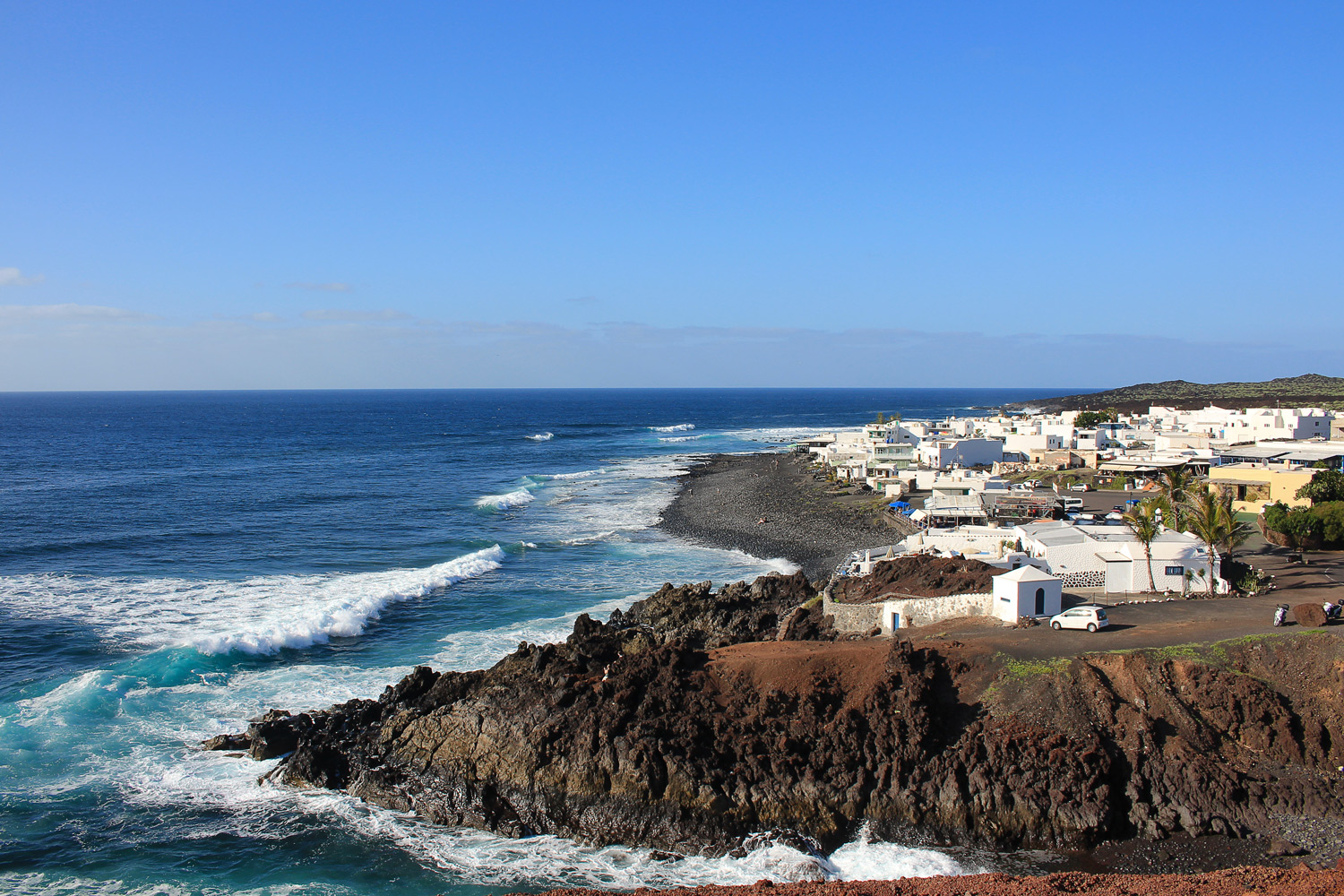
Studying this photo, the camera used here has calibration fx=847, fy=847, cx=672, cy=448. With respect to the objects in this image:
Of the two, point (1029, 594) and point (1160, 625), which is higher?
point (1029, 594)

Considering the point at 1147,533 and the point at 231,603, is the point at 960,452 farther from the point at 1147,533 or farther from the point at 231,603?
the point at 231,603

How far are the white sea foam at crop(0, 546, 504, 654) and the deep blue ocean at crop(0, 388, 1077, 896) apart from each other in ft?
0.55

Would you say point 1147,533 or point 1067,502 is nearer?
point 1147,533

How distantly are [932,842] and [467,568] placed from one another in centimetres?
3159

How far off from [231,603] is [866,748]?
30.7 meters

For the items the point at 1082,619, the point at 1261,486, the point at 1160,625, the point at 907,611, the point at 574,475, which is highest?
the point at 1261,486

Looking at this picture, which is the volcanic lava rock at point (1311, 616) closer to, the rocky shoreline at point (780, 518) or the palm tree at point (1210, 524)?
the palm tree at point (1210, 524)

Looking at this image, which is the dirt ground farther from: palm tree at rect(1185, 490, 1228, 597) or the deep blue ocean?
the deep blue ocean

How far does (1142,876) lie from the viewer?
618 inches

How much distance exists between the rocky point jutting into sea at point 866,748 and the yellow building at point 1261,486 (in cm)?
2630

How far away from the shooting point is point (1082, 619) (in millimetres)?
24859

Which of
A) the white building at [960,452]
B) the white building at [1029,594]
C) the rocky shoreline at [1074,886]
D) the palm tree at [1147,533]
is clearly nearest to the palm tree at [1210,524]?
the palm tree at [1147,533]

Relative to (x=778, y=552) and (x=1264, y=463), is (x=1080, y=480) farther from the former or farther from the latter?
(x=778, y=552)

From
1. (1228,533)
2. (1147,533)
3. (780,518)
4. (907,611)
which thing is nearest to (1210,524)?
(1147,533)
